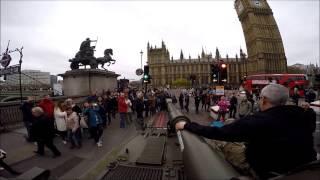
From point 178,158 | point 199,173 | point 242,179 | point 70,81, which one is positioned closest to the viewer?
point 242,179

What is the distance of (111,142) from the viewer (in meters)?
8.59

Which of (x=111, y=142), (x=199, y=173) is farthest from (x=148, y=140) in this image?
(x=111, y=142)

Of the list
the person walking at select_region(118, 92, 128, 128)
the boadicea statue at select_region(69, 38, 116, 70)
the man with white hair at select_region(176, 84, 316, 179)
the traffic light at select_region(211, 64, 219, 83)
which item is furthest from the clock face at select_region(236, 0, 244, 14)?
the man with white hair at select_region(176, 84, 316, 179)

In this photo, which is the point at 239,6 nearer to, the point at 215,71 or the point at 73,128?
the point at 215,71

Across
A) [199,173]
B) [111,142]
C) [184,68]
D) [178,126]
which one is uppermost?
[184,68]

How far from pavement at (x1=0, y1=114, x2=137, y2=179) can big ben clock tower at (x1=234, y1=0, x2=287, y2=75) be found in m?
82.5

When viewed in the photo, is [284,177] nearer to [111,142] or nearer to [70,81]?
[111,142]

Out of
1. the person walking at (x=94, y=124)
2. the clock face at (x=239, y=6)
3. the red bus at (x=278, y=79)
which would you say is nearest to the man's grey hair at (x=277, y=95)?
the person walking at (x=94, y=124)

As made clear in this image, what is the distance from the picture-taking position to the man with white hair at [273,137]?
1.94 meters

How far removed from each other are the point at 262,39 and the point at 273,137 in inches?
3560

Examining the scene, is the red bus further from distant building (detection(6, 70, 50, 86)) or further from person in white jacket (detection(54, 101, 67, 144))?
person in white jacket (detection(54, 101, 67, 144))

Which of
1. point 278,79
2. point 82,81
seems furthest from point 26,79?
point 278,79

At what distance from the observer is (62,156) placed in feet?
22.8

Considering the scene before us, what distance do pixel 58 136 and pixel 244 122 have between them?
9.00m
